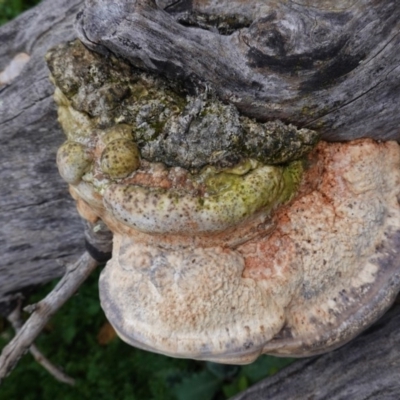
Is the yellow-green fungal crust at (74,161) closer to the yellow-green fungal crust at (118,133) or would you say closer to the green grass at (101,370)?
the yellow-green fungal crust at (118,133)

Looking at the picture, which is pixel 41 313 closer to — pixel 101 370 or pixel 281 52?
pixel 101 370

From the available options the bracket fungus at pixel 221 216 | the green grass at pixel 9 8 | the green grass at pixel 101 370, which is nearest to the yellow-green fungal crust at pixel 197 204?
the bracket fungus at pixel 221 216

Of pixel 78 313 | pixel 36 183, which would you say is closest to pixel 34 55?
pixel 36 183

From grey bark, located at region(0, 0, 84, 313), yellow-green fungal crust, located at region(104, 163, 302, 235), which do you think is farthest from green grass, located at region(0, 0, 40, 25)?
yellow-green fungal crust, located at region(104, 163, 302, 235)

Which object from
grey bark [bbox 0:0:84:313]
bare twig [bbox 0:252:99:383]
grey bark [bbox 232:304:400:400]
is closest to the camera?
grey bark [bbox 232:304:400:400]

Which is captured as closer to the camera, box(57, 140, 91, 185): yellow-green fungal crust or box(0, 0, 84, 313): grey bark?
box(57, 140, 91, 185): yellow-green fungal crust

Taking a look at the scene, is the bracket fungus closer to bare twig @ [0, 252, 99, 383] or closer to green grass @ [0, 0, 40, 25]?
bare twig @ [0, 252, 99, 383]
